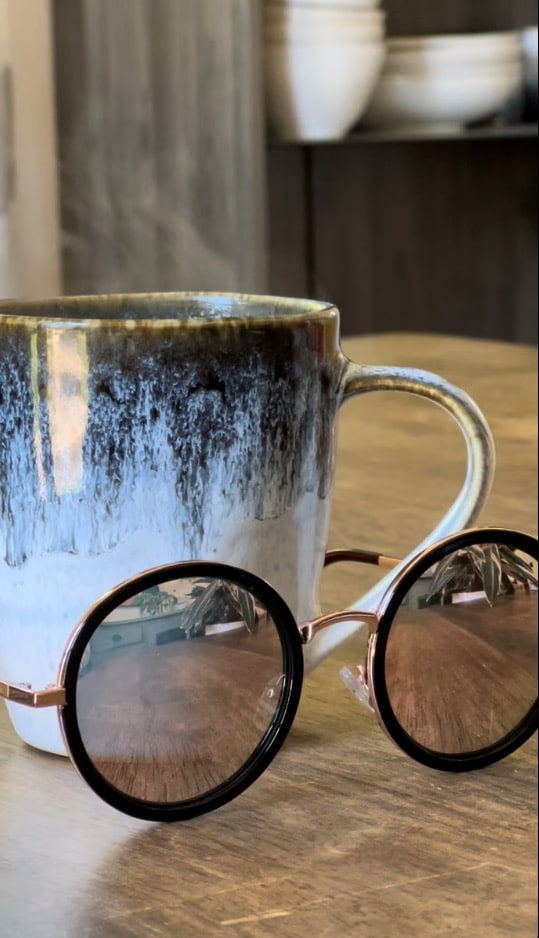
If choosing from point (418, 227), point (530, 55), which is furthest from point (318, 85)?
point (418, 227)

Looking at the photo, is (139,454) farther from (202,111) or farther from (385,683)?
(202,111)

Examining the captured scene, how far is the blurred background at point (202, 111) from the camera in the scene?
158 centimetres

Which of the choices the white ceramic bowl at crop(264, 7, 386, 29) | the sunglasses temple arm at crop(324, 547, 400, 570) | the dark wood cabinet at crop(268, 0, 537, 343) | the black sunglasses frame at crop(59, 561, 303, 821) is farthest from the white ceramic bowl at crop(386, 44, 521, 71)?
the black sunglasses frame at crop(59, 561, 303, 821)

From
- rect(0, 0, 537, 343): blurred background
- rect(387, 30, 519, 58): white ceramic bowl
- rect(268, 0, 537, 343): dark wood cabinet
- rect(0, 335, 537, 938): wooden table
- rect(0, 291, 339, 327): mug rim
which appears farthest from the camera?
rect(268, 0, 537, 343): dark wood cabinet

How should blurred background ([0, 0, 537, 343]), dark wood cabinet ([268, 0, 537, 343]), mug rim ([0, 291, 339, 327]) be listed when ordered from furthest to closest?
dark wood cabinet ([268, 0, 537, 343]) → blurred background ([0, 0, 537, 343]) → mug rim ([0, 291, 339, 327])

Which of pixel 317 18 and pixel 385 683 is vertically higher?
pixel 317 18

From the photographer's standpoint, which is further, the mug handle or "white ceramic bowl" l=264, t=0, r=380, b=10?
"white ceramic bowl" l=264, t=0, r=380, b=10

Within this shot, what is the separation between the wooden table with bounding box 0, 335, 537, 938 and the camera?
0.25m

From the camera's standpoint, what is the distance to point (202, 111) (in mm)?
1671

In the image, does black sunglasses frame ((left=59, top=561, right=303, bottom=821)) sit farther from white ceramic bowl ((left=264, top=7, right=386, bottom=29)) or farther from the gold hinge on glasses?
white ceramic bowl ((left=264, top=7, right=386, bottom=29))

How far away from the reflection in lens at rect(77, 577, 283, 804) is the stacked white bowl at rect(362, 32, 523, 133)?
1598mm

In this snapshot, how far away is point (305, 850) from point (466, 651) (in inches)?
3.8

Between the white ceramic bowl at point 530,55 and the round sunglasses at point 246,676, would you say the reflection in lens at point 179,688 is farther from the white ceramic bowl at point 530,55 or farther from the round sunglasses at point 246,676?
the white ceramic bowl at point 530,55

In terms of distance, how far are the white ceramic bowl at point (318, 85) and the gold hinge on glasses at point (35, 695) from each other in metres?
1.53
